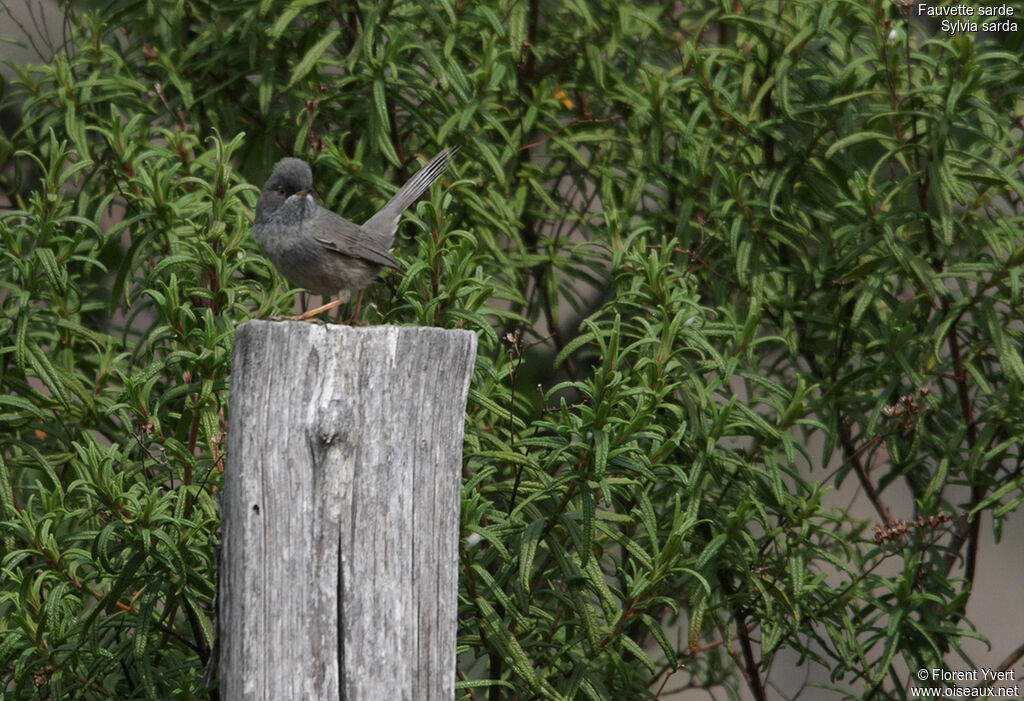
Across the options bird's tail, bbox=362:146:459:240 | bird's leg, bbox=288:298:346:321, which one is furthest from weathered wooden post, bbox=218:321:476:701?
bird's tail, bbox=362:146:459:240

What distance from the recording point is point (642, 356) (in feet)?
15.4

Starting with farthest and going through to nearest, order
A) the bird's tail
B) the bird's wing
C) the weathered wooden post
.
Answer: the bird's tail
the bird's wing
the weathered wooden post

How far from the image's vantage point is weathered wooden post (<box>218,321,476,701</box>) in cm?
301

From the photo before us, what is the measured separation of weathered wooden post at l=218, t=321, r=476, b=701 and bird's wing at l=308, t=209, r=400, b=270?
4.84 ft

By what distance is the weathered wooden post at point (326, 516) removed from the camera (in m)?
3.01

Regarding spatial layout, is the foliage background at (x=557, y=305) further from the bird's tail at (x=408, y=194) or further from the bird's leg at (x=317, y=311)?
the bird's leg at (x=317, y=311)

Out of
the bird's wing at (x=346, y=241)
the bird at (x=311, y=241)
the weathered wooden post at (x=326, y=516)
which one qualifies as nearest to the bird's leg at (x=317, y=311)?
the bird at (x=311, y=241)

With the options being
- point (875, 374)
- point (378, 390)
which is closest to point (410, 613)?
point (378, 390)

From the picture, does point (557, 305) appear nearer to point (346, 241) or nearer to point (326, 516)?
point (346, 241)

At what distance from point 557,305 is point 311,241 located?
57.9 inches

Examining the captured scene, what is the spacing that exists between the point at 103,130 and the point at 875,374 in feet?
11.2

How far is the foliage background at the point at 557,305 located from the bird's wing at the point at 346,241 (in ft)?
0.74

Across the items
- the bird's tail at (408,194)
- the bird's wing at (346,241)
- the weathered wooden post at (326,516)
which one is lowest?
the weathered wooden post at (326,516)

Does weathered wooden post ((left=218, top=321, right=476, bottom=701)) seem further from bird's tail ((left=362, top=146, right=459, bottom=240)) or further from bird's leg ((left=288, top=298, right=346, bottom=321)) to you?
bird's tail ((left=362, top=146, right=459, bottom=240))
